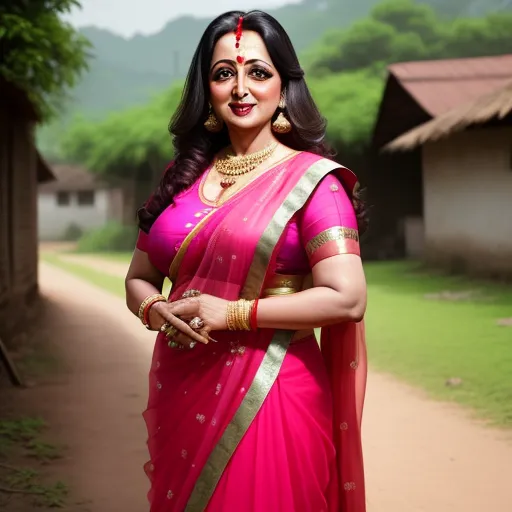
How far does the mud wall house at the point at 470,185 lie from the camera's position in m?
7.17

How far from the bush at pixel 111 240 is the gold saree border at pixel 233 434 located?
32.5ft

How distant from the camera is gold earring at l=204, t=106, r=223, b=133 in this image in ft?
5.62

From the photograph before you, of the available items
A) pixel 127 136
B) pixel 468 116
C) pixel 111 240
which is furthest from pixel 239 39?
pixel 127 136

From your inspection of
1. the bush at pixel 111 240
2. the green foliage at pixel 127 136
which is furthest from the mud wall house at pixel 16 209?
the green foliage at pixel 127 136

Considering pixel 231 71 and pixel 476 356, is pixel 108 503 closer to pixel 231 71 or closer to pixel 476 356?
pixel 231 71

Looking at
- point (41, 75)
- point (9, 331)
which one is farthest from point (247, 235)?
point (41, 75)

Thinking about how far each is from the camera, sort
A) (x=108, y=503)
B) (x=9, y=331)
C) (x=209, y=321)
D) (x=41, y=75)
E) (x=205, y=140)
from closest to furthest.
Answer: (x=209, y=321), (x=205, y=140), (x=108, y=503), (x=9, y=331), (x=41, y=75)

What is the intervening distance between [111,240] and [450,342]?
8037 millimetres

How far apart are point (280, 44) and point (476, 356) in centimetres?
313

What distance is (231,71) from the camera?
1.63 metres

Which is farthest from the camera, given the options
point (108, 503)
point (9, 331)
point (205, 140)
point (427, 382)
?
point (9, 331)

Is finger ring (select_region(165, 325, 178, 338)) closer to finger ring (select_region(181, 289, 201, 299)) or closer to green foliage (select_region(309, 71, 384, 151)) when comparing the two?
finger ring (select_region(181, 289, 201, 299))

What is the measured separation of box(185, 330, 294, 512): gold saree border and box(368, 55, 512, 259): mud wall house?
609cm

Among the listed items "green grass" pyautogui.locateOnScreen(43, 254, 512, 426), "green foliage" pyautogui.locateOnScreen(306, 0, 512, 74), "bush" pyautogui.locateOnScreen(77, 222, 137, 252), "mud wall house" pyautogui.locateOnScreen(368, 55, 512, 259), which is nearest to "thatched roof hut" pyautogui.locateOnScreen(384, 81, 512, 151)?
"mud wall house" pyautogui.locateOnScreen(368, 55, 512, 259)
